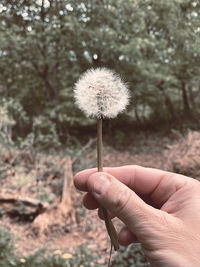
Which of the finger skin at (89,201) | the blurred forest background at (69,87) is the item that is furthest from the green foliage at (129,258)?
Answer: the finger skin at (89,201)

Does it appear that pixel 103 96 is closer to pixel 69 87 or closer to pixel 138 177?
pixel 138 177

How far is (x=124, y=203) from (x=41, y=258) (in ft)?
5.25

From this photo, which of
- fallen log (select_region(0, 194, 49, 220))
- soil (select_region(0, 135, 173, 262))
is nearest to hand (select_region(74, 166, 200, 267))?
soil (select_region(0, 135, 173, 262))

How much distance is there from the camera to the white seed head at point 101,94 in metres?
0.82

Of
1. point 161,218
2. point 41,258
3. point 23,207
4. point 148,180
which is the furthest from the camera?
point 23,207

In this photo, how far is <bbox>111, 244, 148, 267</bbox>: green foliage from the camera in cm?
215

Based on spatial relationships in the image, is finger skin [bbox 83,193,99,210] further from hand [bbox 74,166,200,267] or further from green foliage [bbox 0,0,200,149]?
green foliage [bbox 0,0,200,149]

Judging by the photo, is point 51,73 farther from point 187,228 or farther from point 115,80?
point 187,228

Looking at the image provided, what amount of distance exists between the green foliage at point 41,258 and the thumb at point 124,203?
1.22 metres

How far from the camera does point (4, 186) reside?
9.86ft

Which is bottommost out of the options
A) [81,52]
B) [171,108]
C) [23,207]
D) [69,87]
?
[23,207]

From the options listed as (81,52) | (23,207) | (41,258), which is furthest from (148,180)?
(81,52)

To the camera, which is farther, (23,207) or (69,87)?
(69,87)

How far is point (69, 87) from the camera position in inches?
145
